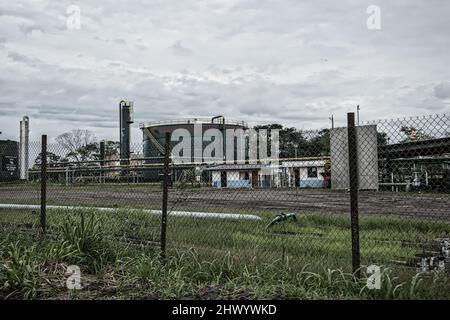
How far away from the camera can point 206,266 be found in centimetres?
591

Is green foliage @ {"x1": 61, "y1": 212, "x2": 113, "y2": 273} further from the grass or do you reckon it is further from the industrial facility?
the industrial facility

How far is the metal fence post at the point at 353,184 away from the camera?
5.29 m

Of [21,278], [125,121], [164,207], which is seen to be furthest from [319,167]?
[125,121]

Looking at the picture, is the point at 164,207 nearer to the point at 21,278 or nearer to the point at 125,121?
the point at 21,278

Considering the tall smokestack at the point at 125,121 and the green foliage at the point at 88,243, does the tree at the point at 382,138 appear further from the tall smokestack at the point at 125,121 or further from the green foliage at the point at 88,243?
the tall smokestack at the point at 125,121

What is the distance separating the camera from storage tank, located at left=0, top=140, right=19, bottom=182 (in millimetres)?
16516

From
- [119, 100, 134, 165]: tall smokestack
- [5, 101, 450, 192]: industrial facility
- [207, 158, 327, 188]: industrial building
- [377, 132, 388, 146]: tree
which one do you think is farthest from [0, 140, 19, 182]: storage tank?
[119, 100, 134, 165]: tall smokestack

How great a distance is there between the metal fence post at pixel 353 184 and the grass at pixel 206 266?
0.81 feet

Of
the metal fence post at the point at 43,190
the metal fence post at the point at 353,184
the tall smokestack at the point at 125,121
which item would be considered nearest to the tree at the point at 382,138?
the metal fence post at the point at 353,184

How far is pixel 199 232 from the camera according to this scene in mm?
9258

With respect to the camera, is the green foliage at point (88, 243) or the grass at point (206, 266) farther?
the green foliage at point (88, 243)

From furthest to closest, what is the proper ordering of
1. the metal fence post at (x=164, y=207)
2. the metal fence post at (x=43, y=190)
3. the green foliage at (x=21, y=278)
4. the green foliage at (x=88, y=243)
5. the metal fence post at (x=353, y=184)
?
the metal fence post at (x=43, y=190) < the metal fence post at (x=164, y=207) < the green foliage at (x=88, y=243) < the metal fence post at (x=353, y=184) < the green foliage at (x=21, y=278)

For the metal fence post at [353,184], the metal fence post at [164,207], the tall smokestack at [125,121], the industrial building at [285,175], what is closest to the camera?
the metal fence post at [353,184]
